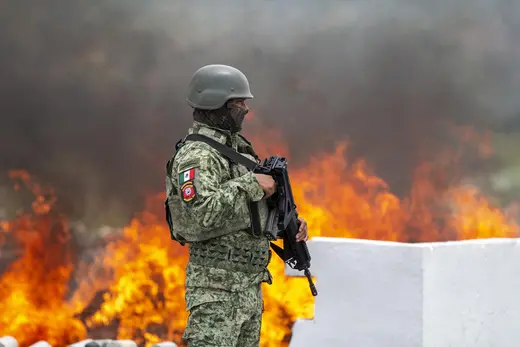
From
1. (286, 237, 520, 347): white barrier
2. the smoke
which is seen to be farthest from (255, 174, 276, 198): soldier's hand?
the smoke

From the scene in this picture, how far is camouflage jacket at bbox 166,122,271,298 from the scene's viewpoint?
Result: 257cm

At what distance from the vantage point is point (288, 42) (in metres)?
7.38

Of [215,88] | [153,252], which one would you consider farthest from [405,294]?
[153,252]

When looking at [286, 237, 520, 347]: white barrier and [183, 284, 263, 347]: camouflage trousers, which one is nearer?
[183, 284, 263, 347]: camouflage trousers

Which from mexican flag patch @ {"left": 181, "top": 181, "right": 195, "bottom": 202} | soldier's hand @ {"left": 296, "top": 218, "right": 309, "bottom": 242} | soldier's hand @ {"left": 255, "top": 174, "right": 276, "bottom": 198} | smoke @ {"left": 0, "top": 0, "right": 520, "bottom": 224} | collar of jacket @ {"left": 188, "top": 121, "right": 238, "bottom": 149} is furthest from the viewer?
smoke @ {"left": 0, "top": 0, "right": 520, "bottom": 224}

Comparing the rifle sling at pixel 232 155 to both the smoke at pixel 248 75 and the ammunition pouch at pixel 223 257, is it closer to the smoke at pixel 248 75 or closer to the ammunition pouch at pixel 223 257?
the ammunition pouch at pixel 223 257

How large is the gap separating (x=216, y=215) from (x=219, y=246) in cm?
24

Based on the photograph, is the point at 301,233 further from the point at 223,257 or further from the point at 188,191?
the point at 188,191

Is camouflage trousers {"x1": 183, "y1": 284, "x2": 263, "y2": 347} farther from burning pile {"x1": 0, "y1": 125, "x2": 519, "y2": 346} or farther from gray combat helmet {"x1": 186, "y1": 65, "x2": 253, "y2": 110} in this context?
burning pile {"x1": 0, "y1": 125, "x2": 519, "y2": 346}

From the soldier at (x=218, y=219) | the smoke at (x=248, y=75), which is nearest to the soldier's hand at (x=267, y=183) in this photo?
the soldier at (x=218, y=219)

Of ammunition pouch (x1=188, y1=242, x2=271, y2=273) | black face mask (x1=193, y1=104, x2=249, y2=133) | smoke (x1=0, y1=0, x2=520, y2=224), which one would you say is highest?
smoke (x1=0, y1=0, x2=520, y2=224)

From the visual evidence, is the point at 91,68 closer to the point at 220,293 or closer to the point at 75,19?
the point at 75,19

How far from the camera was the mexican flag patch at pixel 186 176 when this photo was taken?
260 centimetres

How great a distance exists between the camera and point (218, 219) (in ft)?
8.44
